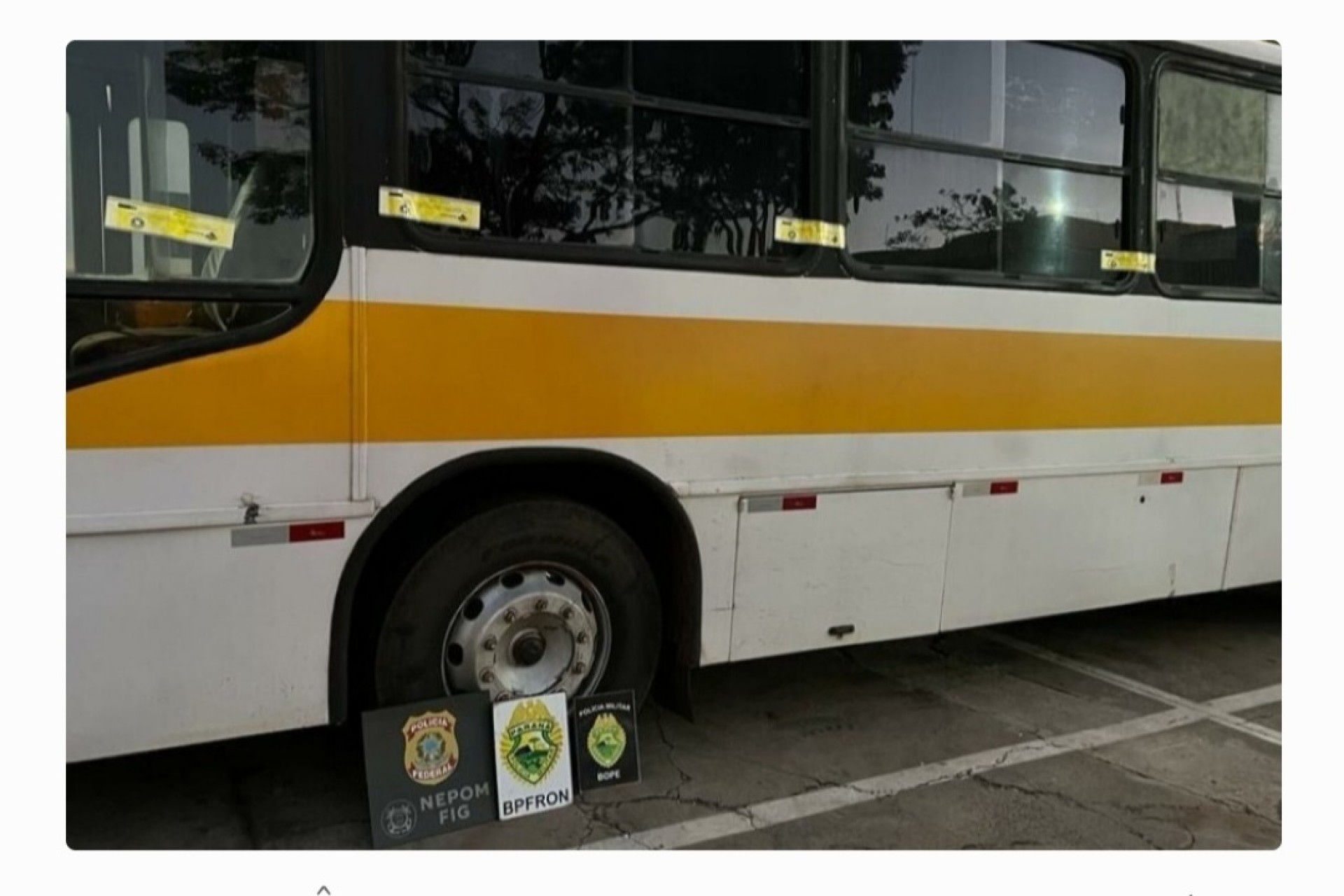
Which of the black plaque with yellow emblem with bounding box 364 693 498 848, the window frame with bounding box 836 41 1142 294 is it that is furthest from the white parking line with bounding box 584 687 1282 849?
the window frame with bounding box 836 41 1142 294

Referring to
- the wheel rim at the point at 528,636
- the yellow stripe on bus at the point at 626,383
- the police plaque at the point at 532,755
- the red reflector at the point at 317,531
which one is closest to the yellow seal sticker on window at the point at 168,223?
the yellow stripe on bus at the point at 626,383

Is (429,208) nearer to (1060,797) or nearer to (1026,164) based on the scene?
(1026,164)

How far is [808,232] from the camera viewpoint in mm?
3553

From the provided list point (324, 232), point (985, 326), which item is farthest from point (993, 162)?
point (324, 232)

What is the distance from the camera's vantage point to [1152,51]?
420 centimetres

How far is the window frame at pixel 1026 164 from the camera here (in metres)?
3.59

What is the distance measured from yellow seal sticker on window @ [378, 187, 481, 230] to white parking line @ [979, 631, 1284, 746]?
3.57 metres

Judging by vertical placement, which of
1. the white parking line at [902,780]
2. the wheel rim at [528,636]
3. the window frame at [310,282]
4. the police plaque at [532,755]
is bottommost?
the white parking line at [902,780]

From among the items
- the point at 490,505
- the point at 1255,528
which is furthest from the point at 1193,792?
the point at 490,505

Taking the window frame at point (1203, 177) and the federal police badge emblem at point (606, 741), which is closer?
the federal police badge emblem at point (606, 741)

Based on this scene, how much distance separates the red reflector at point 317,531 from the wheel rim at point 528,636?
1.59 feet

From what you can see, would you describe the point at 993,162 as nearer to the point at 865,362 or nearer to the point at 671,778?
the point at 865,362

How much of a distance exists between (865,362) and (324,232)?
74.6 inches

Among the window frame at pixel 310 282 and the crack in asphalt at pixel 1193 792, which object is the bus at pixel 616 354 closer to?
the window frame at pixel 310 282
